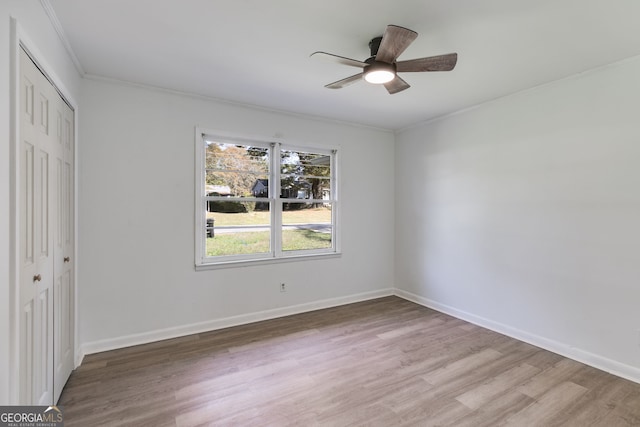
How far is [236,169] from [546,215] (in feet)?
10.9

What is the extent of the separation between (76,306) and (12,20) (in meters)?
2.18

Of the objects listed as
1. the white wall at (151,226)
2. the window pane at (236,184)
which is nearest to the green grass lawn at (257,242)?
the white wall at (151,226)

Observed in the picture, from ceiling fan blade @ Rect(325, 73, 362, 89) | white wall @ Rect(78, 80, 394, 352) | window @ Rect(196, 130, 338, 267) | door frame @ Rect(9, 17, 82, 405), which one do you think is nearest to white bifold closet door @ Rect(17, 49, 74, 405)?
door frame @ Rect(9, 17, 82, 405)

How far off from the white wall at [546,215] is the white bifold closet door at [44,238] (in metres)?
3.92

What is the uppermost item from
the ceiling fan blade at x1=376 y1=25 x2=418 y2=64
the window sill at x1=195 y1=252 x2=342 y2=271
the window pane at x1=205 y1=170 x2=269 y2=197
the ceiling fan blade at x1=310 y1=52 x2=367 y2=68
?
the ceiling fan blade at x1=376 y1=25 x2=418 y2=64

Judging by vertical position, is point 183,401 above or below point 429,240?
below

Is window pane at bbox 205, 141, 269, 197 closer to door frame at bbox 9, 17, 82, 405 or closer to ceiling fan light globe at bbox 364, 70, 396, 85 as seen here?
ceiling fan light globe at bbox 364, 70, 396, 85

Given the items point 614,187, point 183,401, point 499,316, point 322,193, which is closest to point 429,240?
point 499,316

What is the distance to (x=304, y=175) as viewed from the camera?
3.96 meters

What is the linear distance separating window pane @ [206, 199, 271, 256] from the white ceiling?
1.29 m

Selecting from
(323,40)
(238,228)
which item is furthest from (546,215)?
(238,228)

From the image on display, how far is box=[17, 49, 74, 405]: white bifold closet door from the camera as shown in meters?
1.48

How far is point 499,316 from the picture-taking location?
10.7 feet

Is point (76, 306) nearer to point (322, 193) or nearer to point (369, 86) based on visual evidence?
point (322, 193)
